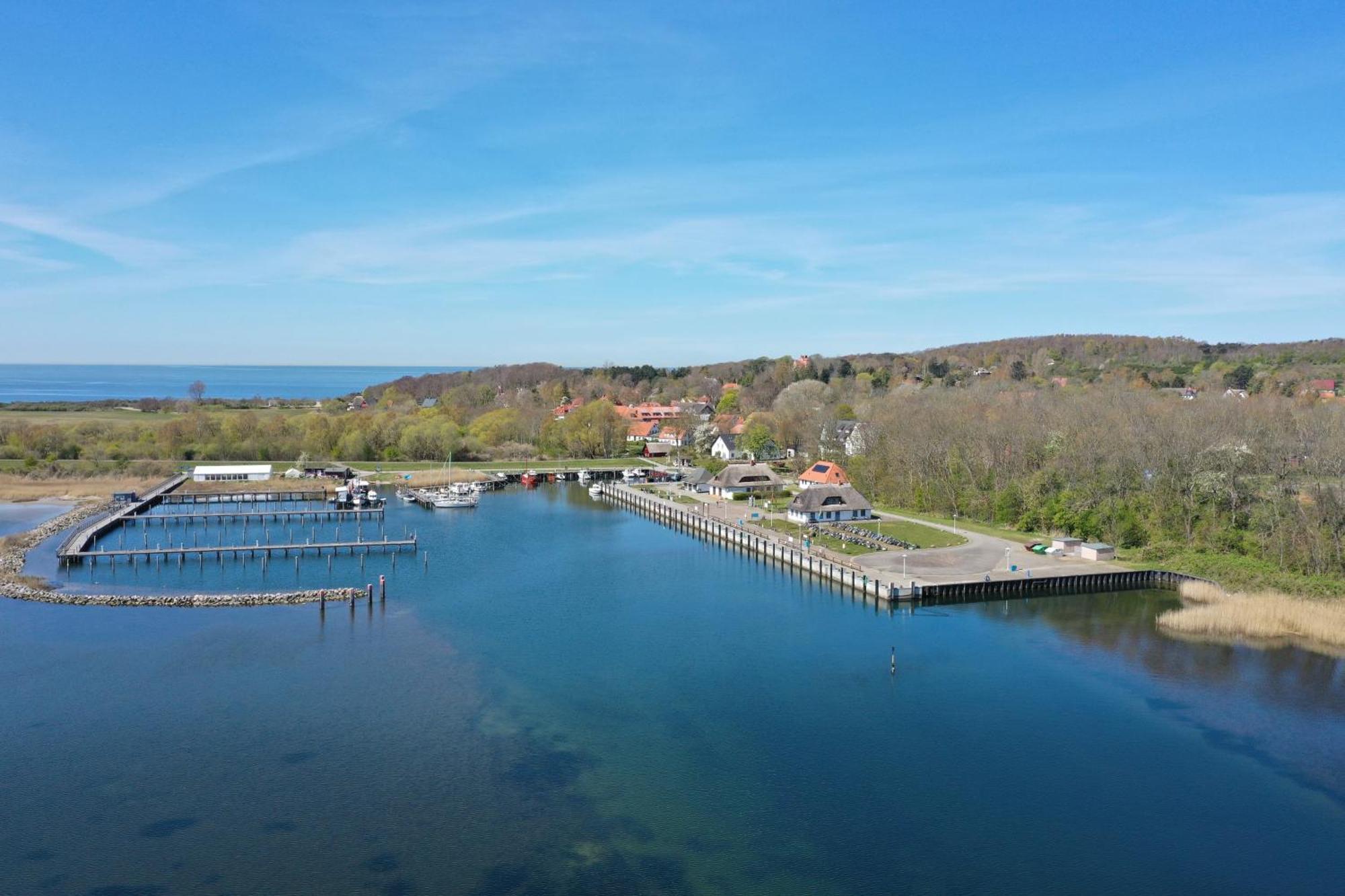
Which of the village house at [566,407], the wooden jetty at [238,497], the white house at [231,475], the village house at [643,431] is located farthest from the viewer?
the village house at [566,407]

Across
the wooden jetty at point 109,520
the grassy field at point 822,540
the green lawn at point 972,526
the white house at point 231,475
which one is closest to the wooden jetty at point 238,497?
the wooden jetty at point 109,520

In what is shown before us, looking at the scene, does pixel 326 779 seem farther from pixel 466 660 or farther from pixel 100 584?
pixel 100 584

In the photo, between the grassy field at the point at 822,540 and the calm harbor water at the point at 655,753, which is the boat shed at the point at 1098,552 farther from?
the grassy field at the point at 822,540

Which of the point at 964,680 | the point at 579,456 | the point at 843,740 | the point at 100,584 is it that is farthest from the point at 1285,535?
the point at 579,456

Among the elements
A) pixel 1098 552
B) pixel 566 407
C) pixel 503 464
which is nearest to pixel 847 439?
pixel 503 464

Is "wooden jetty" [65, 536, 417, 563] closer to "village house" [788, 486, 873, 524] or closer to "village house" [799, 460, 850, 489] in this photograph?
"village house" [788, 486, 873, 524]

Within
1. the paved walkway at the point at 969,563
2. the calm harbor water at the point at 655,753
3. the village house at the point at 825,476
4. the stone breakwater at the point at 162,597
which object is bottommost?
the calm harbor water at the point at 655,753

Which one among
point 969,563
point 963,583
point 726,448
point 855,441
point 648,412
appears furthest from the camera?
point 648,412

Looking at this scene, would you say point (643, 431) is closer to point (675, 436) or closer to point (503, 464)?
point (675, 436)

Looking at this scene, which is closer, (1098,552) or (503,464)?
(1098,552)
